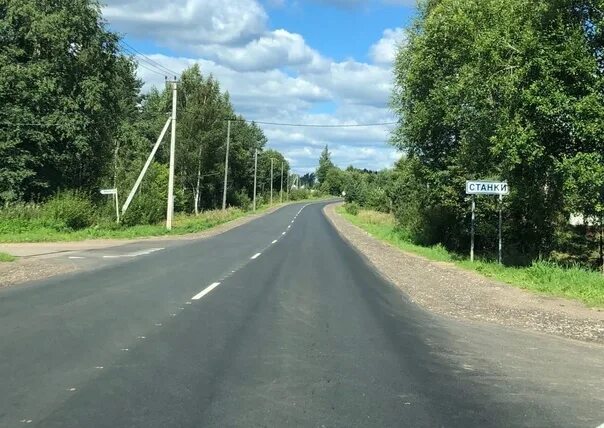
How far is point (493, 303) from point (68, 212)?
26498 mm

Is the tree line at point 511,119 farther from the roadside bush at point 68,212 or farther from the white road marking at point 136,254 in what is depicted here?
the roadside bush at point 68,212

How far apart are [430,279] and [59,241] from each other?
1880 cm

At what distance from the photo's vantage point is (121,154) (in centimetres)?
5944

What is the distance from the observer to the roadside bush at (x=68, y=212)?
108ft

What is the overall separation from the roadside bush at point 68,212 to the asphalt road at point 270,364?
2135cm

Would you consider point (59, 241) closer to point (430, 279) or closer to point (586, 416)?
point (430, 279)

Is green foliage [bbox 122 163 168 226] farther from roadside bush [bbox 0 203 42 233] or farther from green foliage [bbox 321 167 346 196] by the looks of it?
green foliage [bbox 321 167 346 196]

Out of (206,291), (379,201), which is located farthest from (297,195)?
(206,291)

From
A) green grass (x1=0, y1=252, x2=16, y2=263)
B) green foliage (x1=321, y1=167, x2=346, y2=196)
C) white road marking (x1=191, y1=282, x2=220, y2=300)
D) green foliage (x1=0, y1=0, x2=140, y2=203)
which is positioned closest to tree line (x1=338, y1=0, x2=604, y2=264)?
white road marking (x1=191, y1=282, x2=220, y2=300)

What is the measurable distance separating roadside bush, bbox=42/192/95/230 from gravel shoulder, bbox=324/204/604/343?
67.9 feet

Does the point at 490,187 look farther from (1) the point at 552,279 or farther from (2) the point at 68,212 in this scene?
(2) the point at 68,212

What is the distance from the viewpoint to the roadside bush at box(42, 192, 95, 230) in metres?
32.9

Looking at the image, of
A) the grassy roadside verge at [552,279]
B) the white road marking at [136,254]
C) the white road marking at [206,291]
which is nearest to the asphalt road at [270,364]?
the white road marking at [206,291]

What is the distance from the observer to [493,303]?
12.8 m
